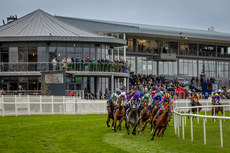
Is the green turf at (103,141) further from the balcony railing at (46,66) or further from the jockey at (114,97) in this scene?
the balcony railing at (46,66)

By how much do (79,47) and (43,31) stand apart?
406 cm

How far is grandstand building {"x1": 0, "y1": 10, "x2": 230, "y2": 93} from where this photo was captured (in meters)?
39.8

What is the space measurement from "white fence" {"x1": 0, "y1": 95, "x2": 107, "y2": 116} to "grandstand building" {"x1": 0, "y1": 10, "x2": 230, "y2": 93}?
6.21m

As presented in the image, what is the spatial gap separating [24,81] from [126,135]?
85.3 feet

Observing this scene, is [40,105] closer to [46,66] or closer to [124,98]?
[46,66]

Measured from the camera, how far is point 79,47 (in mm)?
41875

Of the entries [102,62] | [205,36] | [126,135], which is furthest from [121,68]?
[126,135]

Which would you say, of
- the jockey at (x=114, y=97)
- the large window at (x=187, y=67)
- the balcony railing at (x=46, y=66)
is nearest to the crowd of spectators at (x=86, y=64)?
the balcony railing at (x=46, y=66)

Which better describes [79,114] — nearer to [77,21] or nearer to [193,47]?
[77,21]

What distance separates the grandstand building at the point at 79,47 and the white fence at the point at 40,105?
6.21 meters

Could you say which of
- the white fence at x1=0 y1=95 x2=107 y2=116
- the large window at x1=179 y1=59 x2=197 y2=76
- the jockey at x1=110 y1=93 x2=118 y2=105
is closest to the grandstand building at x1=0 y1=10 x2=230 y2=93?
the large window at x1=179 y1=59 x2=197 y2=76

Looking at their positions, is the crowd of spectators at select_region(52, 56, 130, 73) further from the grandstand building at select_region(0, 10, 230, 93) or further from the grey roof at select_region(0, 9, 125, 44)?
the grey roof at select_region(0, 9, 125, 44)

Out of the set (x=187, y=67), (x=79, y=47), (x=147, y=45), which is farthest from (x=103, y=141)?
(x=187, y=67)

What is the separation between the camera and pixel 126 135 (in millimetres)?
16219
